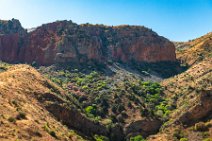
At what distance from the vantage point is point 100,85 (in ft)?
395

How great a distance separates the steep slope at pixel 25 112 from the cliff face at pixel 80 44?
189ft

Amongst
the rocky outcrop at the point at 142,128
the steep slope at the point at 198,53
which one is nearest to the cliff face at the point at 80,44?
the steep slope at the point at 198,53

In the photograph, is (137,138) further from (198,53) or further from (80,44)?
(198,53)

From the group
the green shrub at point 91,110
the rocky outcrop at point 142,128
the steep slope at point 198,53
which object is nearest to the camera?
the rocky outcrop at point 142,128

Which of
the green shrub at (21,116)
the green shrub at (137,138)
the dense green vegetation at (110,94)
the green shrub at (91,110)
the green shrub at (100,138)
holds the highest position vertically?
the green shrub at (21,116)

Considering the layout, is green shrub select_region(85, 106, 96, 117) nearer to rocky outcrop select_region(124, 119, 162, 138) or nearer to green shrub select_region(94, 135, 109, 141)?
rocky outcrop select_region(124, 119, 162, 138)

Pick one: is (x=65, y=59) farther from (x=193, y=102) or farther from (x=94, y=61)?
(x=193, y=102)

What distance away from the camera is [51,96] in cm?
7962

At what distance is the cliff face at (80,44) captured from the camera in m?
145

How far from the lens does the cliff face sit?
145 m

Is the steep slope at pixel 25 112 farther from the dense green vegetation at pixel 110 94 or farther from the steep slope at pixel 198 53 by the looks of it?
the steep slope at pixel 198 53

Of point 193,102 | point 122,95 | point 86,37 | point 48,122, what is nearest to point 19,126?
point 48,122

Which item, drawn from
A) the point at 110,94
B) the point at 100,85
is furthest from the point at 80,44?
the point at 110,94

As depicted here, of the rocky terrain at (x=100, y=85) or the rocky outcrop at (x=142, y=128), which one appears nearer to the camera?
the rocky terrain at (x=100, y=85)
